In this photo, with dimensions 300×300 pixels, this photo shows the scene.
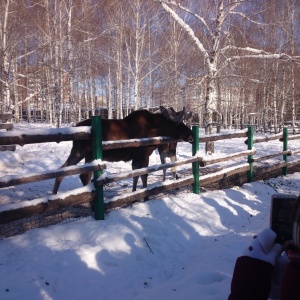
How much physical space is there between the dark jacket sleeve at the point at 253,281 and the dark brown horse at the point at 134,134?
4244 mm

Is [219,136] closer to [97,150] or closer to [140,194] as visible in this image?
[140,194]

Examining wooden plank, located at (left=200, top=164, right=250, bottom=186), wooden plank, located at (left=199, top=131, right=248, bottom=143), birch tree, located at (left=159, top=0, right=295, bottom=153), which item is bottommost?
wooden plank, located at (left=200, top=164, right=250, bottom=186)

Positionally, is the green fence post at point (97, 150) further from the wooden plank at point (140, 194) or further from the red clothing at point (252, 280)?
the red clothing at point (252, 280)

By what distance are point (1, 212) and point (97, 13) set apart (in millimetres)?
22324

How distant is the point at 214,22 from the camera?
1278cm

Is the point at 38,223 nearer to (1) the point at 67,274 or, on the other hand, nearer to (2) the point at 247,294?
(1) the point at 67,274

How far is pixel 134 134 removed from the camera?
6.40 meters

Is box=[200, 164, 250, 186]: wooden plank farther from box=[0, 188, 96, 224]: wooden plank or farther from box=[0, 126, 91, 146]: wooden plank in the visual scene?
box=[0, 126, 91, 146]: wooden plank

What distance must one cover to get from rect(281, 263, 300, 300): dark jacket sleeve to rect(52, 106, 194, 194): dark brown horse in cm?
443

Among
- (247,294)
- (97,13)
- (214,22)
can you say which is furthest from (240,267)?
(97,13)

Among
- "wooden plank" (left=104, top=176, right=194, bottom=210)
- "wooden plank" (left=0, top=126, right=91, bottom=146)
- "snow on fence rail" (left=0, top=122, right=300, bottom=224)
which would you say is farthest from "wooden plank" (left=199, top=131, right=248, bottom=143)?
"wooden plank" (left=0, top=126, right=91, bottom=146)

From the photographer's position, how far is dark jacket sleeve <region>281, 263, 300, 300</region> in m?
1.64

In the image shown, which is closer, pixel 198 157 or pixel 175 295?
pixel 175 295

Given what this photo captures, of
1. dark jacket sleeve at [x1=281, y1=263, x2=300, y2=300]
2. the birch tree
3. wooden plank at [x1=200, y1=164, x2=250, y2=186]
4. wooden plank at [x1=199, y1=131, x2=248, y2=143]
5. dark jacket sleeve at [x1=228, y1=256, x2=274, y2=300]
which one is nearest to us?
dark jacket sleeve at [x1=281, y1=263, x2=300, y2=300]
